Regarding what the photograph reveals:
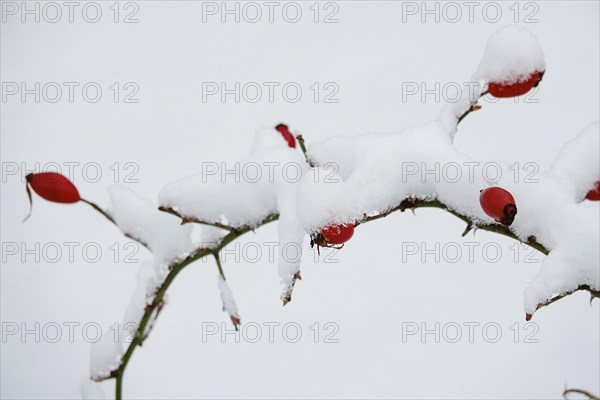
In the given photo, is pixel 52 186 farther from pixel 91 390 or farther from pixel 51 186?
pixel 91 390

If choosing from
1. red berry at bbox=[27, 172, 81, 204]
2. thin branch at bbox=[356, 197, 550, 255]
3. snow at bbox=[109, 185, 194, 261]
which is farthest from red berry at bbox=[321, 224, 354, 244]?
red berry at bbox=[27, 172, 81, 204]

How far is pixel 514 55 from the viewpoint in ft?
2.24

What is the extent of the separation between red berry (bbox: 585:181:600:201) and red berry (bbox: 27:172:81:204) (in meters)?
0.67

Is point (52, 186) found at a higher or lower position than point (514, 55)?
lower

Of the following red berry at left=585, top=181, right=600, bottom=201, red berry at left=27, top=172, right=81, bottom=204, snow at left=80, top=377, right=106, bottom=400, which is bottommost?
snow at left=80, top=377, right=106, bottom=400

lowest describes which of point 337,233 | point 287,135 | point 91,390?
point 91,390

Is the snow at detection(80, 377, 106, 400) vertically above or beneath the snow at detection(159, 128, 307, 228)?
beneath

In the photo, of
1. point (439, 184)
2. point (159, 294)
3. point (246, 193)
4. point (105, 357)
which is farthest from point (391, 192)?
point (105, 357)

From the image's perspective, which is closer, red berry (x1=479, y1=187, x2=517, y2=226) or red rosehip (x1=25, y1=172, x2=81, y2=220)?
red berry (x1=479, y1=187, x2=517, y2=226)

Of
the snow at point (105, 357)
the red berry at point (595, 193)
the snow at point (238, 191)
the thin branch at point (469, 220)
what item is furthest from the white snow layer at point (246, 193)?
the red berry at point (595, 193)

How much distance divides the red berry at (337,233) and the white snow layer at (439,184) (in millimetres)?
25

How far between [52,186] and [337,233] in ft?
1.31

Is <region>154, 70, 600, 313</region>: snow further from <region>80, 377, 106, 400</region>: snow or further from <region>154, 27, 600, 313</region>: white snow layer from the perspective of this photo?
<region>80, 377, 106, 400</region>: snow

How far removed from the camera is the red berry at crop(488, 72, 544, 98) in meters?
0.69
